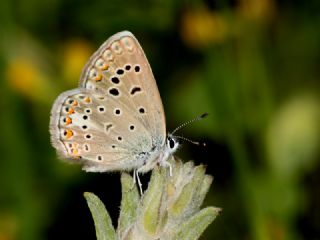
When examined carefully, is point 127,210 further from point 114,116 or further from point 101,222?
point 114,116

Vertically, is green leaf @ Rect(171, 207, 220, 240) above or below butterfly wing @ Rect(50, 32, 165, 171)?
below

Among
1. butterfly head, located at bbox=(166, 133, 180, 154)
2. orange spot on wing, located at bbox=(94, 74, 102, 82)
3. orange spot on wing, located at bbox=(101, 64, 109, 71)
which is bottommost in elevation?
butterfly head, located at bbox=(166, 133, 180, 154)

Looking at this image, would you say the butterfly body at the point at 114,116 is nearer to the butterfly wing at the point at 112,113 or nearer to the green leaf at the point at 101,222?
the butterfly wing at the point at 112,113

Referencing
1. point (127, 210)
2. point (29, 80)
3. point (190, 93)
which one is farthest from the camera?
point (190, 93)

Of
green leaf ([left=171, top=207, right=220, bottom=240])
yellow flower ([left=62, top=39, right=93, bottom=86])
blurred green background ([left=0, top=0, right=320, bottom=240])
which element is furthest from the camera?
yellow flower ([left=62, top=39, right=93, bottom=86])

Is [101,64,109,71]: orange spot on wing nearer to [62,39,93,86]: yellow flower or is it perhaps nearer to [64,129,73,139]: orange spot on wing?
[64,129,73,139]: orange spot on wing

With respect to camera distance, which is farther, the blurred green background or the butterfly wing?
the blurred green background

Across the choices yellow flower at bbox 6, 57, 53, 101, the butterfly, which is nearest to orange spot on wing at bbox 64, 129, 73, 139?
the butterfly

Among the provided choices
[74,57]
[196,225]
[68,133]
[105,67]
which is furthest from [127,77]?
[74,57]

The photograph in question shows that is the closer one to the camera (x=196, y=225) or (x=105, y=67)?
(x=196, y=225)
